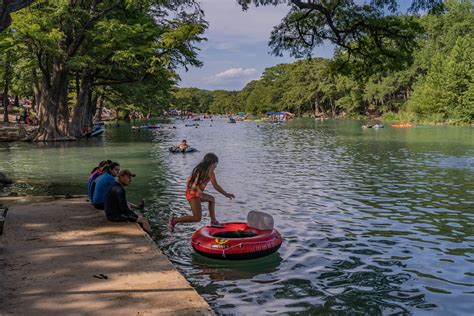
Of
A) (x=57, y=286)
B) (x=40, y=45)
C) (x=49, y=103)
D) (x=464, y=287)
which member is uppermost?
(x=40, y=45)

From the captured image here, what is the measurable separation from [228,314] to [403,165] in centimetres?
1915

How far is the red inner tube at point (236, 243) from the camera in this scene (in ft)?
27.3

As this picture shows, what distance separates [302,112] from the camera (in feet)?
457

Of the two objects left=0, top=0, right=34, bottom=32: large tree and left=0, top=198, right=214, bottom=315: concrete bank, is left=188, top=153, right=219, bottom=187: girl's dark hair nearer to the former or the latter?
left=0, top=198, right=214, bottom=315: concrete bank

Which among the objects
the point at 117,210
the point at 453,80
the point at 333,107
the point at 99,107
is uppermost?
the point at 453,80

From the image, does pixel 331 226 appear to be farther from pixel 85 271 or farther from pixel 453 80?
pixel 453 80

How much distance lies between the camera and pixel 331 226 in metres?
11.6

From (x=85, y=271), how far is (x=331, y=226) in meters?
6.70

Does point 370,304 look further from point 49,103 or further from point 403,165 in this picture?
point 49,103

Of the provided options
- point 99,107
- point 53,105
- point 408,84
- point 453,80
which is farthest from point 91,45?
point 408,84

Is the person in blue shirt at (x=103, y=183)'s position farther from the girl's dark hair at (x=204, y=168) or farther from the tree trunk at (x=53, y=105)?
the tree trunk at (x=53, y=105)

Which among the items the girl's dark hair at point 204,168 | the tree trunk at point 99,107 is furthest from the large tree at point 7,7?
the tree trunk at point 99,107

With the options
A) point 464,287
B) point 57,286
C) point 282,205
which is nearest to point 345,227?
point 282,205

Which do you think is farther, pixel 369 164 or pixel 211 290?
pixel 369 164
